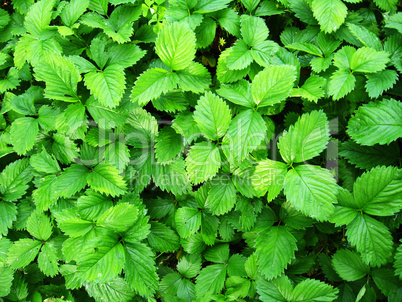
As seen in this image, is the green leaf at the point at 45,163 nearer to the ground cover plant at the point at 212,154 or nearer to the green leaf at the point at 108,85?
the ground cover plant at the point at 212,154

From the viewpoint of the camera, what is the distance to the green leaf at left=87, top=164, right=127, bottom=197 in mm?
1508

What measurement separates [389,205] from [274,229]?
52 centimetres

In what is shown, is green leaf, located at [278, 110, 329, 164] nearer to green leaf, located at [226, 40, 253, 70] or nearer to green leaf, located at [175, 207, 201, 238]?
green leaf, located at [226, 40, 253, 70]

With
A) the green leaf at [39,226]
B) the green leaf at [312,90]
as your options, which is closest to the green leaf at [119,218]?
the green leaf at [39,226]

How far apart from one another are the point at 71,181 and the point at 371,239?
4.96ft

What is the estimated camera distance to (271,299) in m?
1.36

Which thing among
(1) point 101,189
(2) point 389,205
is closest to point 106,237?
(1) point 101,189

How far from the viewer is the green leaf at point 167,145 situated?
1.53 meters

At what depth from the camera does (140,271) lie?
4.61 ft

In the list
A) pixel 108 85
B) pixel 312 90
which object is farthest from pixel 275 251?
pixel 108 85

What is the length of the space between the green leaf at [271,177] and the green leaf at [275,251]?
26 cm

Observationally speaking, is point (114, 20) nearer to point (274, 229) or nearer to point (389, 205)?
point (274, 229)

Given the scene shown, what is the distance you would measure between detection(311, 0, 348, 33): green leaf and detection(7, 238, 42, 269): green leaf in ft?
6.75

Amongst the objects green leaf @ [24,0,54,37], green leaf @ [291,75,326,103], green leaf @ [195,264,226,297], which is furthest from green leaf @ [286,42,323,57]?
green leaf @ [24,0,54,37]
